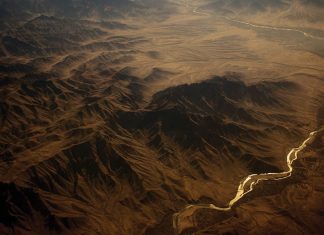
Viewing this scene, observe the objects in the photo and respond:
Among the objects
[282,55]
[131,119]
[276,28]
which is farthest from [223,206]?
[276,28]

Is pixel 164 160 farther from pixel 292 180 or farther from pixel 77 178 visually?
pixel 292 180

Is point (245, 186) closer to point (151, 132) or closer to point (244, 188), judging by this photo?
point (244, 188)

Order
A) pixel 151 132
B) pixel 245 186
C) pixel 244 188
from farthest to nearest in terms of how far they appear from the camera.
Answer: pixel 151 132 → pixel 245 186 → pixel 244 188

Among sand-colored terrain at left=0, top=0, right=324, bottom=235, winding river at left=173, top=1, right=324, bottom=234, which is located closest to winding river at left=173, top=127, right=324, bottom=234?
winding river at left=173, top=1, right=324, bottom=234

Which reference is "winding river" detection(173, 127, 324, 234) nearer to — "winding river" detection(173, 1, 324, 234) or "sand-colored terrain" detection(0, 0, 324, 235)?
"winding river" detection(173, 1, 324, 234)

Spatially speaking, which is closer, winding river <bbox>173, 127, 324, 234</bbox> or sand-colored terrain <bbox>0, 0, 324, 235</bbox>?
sand-colored terrain <bbox>0, 0, 324, 235</bbox>

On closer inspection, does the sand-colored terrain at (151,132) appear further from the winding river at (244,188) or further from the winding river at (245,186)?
the winding river at (245,186)

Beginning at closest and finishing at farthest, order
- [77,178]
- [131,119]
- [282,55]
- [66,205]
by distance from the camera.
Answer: [66,205], [77,178], [131,119], [282,55]

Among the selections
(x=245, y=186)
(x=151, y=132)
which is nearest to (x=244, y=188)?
(x=245, y=186)

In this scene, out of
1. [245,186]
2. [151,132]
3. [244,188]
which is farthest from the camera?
[151,132]
